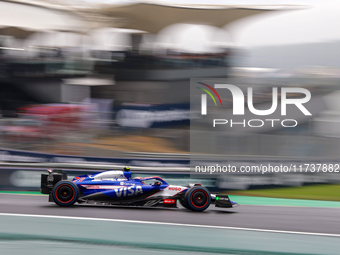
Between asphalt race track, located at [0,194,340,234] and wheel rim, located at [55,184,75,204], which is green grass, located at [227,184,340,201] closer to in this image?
asphalt race track, located at [0,194,340,234]

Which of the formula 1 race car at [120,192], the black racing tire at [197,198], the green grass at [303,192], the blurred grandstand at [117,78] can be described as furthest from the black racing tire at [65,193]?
the green grass at [303,192]

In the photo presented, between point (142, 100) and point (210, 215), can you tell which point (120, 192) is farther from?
point (142, 100)

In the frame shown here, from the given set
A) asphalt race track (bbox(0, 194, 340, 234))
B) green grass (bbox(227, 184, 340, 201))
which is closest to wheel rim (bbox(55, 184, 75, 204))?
asphalt race track (bbox(0, 194, 340, 234))

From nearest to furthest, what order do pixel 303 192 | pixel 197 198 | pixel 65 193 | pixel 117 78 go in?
pixel 65 193, pixel 197 198, pixel 303 192, pixel 117 78

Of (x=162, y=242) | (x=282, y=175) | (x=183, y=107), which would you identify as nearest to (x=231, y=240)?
(x=162, y=242)

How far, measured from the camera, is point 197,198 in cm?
645

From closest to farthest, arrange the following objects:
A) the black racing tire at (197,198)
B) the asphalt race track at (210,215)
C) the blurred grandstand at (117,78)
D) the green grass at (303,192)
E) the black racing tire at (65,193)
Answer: the asphalt race track at (210,215)
the black racing tire at (65,193)
the black racing tire at (197,198)
the green grass at (303,192)
the blurred grandstand at (117,78)

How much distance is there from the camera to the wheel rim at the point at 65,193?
6.14 metres

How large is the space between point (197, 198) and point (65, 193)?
223cm

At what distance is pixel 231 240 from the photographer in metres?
4.77

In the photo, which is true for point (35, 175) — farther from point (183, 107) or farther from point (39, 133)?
point (183, 107)

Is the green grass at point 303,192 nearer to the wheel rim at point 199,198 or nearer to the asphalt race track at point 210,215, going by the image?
the asphalt race track at point 210,215

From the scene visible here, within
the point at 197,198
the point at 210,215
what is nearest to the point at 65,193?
the point at 197,198

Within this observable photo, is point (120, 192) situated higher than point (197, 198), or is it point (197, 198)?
point (120, 192)
